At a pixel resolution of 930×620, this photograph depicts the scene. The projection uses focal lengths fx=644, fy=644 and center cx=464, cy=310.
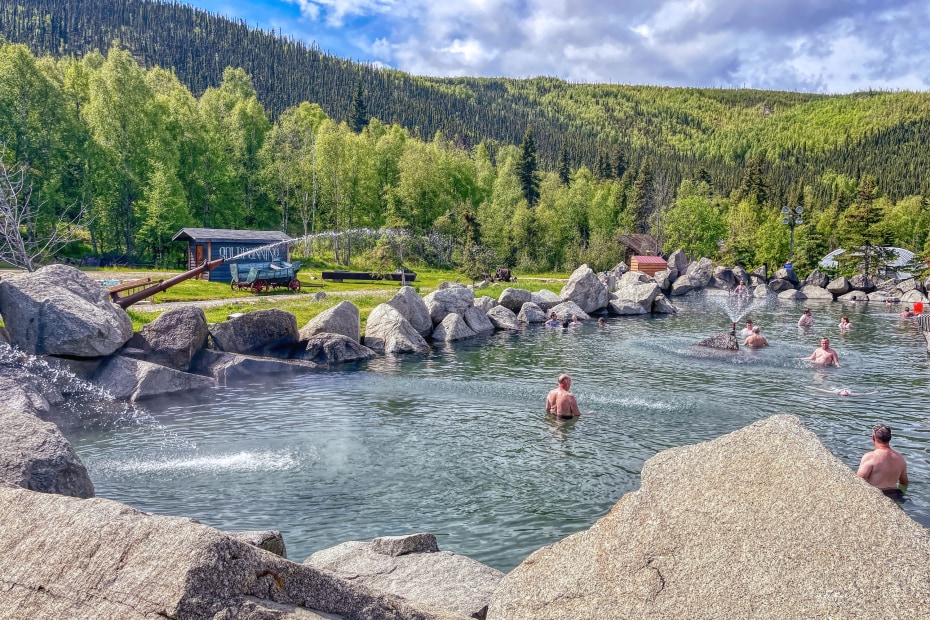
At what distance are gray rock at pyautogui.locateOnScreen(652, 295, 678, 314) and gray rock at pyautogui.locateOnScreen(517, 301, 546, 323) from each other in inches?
485

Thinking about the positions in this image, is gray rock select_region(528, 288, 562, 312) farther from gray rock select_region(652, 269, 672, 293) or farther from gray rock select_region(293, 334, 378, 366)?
gray rock select_region(652, 269, 672, 293)

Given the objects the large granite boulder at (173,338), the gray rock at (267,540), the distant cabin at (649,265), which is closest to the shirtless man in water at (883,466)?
the gray rock at (267,540)

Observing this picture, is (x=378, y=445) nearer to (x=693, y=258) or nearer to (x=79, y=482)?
(x=79, y=482)

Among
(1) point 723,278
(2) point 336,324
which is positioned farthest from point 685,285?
(2) point 336,324

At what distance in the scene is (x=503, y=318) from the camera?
3916cm

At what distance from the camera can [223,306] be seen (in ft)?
107

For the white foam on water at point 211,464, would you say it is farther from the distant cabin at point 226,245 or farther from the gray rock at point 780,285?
the gray rock at point 780,285

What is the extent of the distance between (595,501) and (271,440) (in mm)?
8235

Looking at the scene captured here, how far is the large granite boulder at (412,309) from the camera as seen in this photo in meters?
32.9

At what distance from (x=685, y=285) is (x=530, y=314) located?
107ft

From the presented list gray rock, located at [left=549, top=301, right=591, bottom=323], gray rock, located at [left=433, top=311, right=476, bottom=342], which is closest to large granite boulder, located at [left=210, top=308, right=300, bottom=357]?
gray rock, located at [left=433, top=311, right=476, bottom=342]

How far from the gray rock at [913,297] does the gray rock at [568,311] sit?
34.8 m

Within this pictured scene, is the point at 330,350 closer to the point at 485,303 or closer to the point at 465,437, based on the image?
the point at 465,437

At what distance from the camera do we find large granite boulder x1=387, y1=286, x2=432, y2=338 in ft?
108
